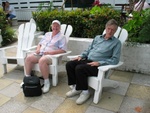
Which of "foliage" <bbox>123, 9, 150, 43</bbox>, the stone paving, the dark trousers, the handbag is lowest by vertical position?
the stone paving

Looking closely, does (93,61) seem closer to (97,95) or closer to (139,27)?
(97,95)

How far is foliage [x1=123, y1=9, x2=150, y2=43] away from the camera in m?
2.89

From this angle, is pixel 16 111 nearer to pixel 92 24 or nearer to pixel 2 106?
pixel 2 106

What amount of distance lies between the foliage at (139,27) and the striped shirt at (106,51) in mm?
768

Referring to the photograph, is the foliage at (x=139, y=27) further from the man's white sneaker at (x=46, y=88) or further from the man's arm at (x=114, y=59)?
the man's white sneaker at (x=46, y=88)

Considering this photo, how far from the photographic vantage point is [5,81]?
3.02m

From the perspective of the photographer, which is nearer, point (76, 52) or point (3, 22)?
point (76, 52)

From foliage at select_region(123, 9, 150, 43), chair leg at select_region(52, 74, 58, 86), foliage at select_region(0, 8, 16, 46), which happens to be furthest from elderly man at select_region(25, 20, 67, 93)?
foliage at select_region(0, 8, 16, 46)

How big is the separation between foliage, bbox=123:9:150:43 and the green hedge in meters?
0.48

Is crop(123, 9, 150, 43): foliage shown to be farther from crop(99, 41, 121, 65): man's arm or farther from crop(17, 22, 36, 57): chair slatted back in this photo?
crop(17, 22, 36, 57): chair slatted back

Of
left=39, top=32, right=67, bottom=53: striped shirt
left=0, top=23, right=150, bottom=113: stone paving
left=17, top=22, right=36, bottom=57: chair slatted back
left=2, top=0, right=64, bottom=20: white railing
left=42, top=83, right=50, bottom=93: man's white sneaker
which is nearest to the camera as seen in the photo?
left=0, top=23, right=150, bottom=113: stone paving

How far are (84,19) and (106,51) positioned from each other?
145cm

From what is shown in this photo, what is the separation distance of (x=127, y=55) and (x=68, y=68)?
123cm

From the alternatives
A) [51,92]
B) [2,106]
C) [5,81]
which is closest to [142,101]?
[51,92]
